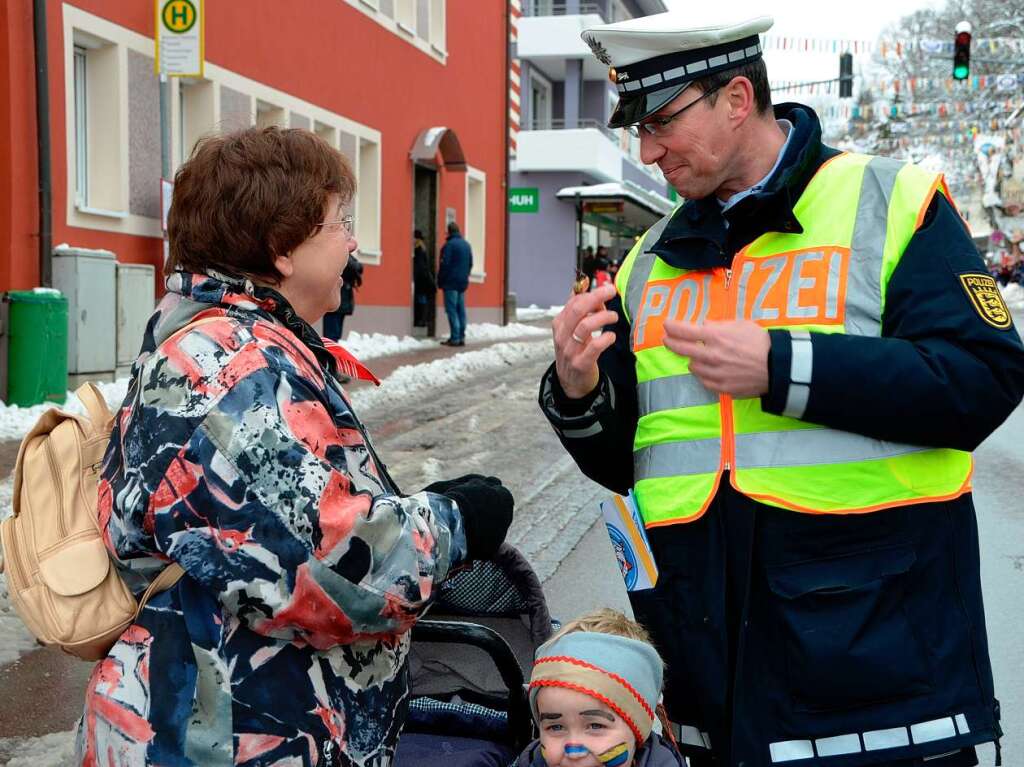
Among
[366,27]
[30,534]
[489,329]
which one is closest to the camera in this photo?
[30,534]

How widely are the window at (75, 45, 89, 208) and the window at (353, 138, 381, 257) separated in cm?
718

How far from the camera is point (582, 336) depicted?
2.21m

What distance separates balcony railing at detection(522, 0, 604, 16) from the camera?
138 feet

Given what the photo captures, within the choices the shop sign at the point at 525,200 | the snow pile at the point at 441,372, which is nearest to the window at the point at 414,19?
the snow pile at the point at 441,372

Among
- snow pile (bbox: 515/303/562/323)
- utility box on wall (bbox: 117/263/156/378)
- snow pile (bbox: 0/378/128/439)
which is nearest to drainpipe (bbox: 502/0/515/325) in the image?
snow pile (bbox: 515/303/562/323)

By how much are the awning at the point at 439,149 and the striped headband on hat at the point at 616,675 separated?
19.5 metres

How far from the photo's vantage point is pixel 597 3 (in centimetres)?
A: 4294

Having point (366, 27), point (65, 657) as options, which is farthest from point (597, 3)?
point (65, 657)

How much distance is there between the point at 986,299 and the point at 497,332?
22.3 m

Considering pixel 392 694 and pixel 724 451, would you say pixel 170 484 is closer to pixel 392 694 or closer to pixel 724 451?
pixel 392 694

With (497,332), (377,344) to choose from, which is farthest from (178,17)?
(497,332)

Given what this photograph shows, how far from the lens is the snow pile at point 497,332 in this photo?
75.4 ft

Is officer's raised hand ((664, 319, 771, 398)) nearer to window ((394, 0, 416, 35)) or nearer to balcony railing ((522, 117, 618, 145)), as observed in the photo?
window ((394, 0, 416, 35))

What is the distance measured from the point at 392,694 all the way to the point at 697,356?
78 cm
